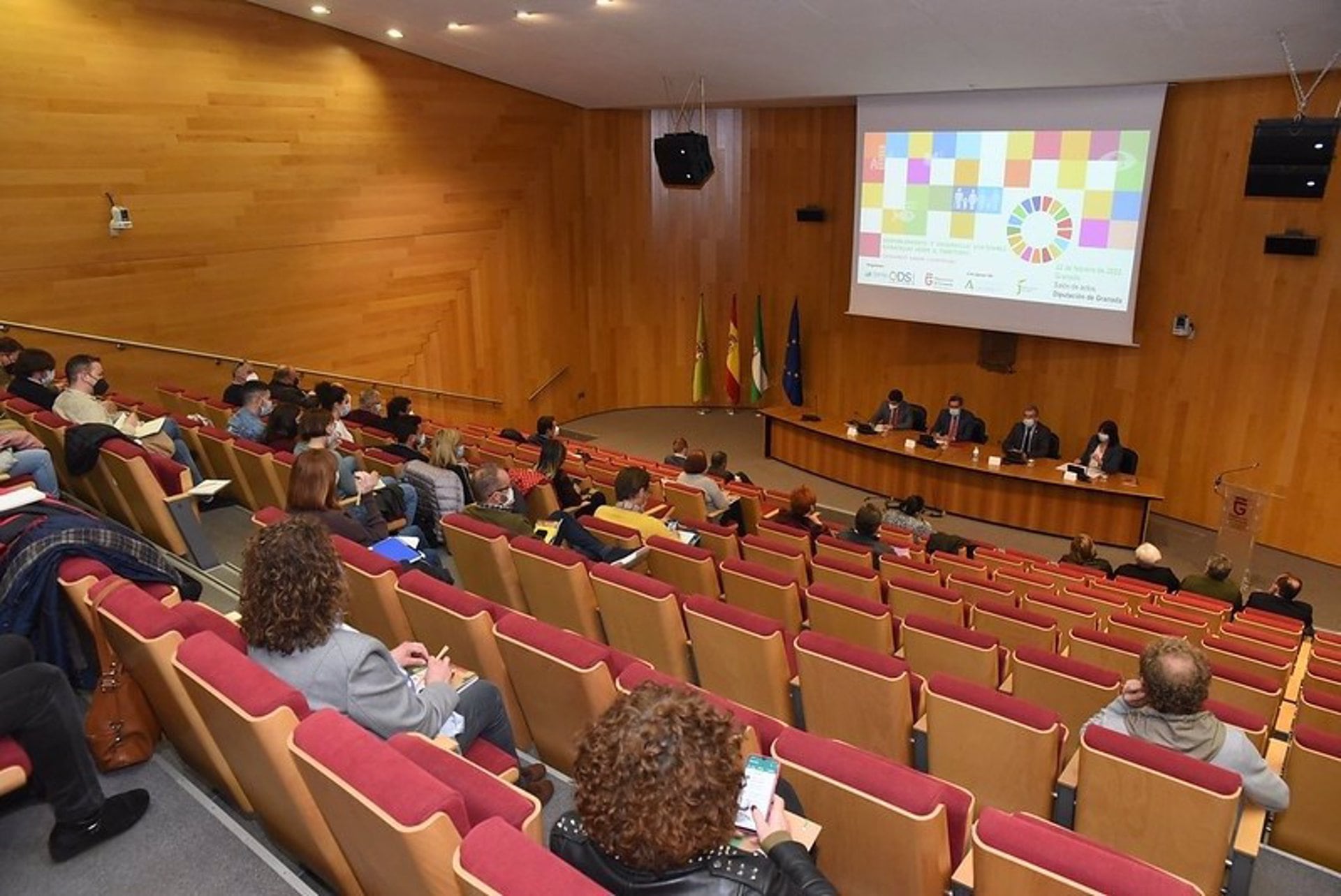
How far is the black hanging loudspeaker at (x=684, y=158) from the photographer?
9031 mm

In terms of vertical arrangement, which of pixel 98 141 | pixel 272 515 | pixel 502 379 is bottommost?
pixel 502 379

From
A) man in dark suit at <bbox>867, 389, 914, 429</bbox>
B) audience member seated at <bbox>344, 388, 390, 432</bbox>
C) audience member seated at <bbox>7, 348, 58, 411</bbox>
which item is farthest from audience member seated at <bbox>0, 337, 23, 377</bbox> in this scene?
man in dark suit at <bbox>867, 389, 914, 429</bbox>

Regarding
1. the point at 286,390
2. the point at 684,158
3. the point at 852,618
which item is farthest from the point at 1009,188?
the point at 286,390

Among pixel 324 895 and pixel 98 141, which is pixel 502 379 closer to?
pixel 98 141

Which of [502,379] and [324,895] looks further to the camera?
[502,379]

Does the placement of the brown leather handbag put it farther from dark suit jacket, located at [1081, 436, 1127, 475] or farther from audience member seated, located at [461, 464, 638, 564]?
dark suit jacket, located at [1081, 436, 1127, 475]

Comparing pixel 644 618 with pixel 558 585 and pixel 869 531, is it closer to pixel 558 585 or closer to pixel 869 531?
pixel 558 585

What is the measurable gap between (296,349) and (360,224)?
1468 millimetres

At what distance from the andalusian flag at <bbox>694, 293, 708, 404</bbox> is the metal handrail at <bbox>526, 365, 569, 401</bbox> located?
1.77m

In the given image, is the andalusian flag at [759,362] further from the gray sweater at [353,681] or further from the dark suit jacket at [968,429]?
the gray sweater at [353,681]

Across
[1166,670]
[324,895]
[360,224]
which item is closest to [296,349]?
[360,224]

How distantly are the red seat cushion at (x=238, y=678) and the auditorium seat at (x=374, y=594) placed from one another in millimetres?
983

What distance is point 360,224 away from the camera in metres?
9.15

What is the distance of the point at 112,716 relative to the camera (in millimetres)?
2580
